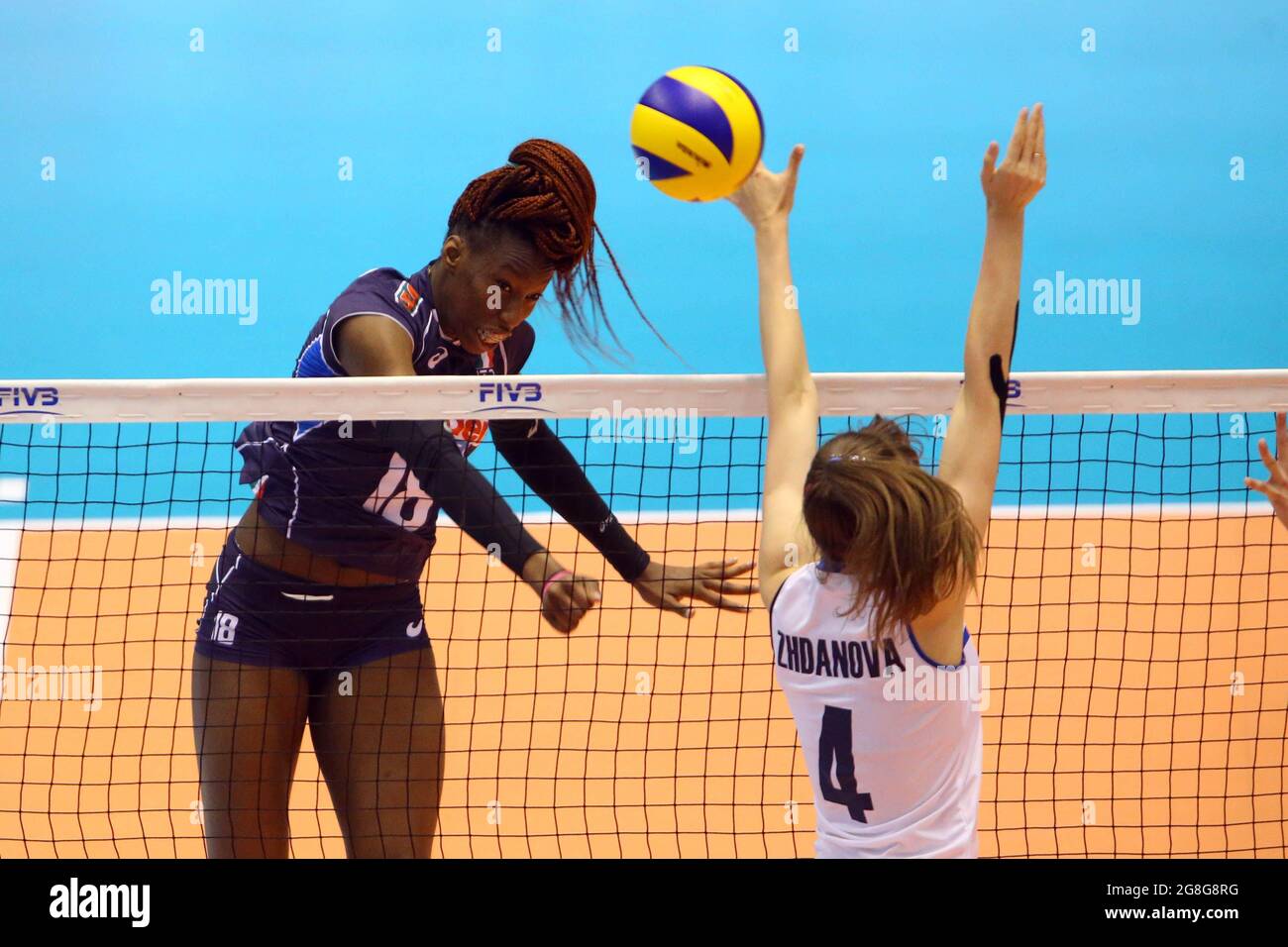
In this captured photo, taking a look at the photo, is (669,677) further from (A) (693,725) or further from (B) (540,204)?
(B) (540,204)

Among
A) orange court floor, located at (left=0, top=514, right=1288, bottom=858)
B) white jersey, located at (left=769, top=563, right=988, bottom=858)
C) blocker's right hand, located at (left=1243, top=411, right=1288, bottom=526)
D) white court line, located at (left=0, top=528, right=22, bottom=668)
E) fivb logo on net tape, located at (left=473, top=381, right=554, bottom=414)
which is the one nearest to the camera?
white jersey, located at (left=769, top=563, right=988, bottom=858)

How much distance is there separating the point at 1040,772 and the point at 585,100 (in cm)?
602

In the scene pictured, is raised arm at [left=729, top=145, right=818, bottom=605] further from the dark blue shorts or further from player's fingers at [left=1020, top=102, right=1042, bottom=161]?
the dark blue shorts

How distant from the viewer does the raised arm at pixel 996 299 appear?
2.21 metres

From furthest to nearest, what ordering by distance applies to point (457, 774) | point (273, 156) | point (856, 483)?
point (273, 156)
point (457, 774)
point (856, 483)

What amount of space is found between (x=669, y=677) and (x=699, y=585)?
9.79 ft

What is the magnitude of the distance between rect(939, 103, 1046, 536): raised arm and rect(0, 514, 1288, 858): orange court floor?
1660mm

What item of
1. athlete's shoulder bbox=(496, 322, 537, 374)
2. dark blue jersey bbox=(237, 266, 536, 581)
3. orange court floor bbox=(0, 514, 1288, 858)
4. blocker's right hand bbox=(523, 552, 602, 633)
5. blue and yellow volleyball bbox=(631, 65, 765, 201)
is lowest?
orange court floor bbox=(0, 514, 1288, 858)

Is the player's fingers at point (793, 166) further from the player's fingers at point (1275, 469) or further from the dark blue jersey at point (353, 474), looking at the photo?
the player's fingers at point (1275, 469)

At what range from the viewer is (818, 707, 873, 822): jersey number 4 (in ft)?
6.79

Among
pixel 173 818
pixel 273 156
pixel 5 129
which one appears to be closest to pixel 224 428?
pixel 273 156

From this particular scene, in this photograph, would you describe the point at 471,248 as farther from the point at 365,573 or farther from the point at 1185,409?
the point at 1185,409

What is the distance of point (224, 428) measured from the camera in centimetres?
839

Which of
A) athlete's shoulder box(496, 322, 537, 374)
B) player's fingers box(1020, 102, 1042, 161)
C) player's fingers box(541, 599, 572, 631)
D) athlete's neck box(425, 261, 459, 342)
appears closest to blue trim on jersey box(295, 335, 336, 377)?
athlete's neck box(425, 261, 459, 342)
